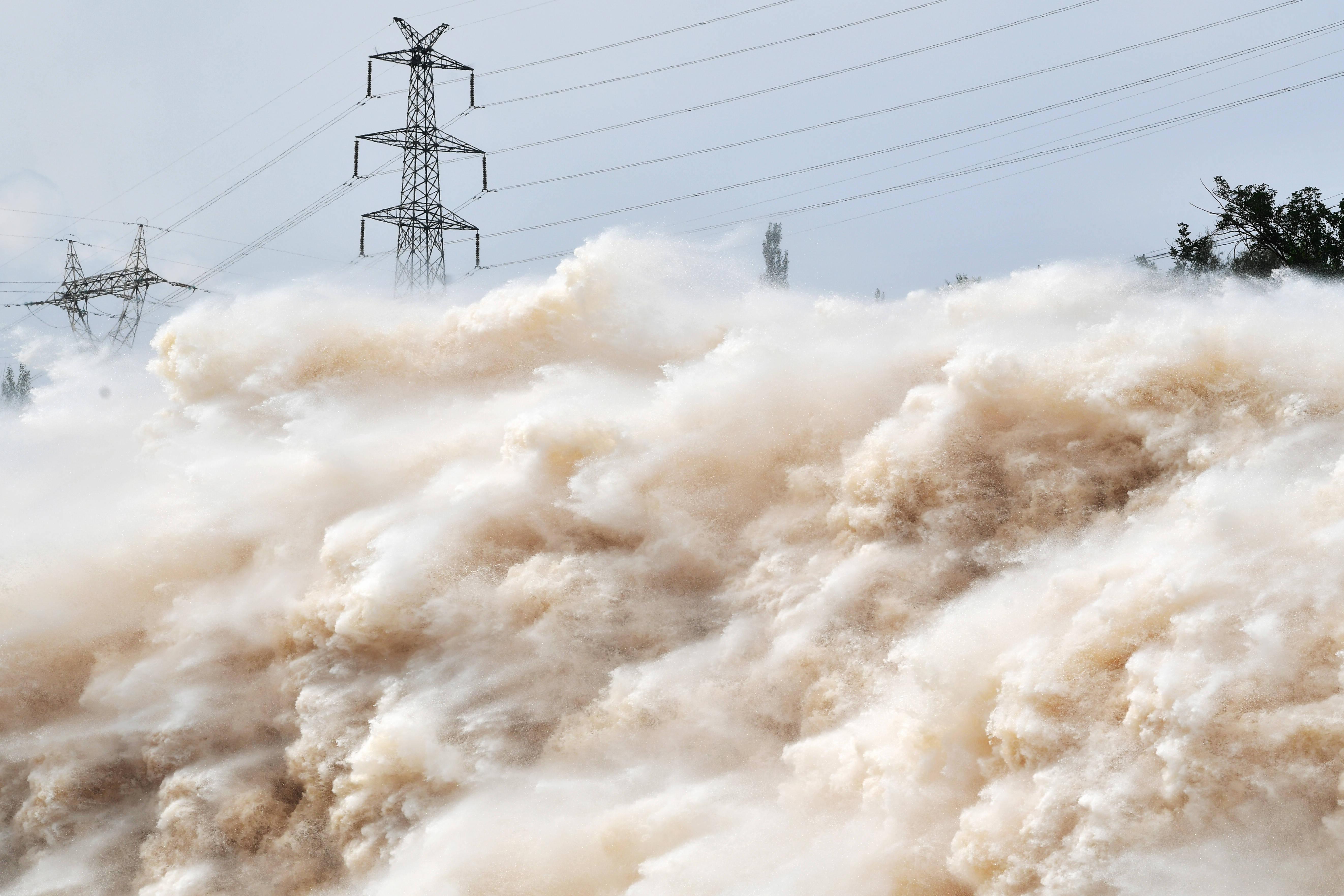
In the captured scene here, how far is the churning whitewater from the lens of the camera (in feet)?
17.8

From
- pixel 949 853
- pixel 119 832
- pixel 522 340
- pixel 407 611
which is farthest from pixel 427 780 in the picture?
pixel 522 340

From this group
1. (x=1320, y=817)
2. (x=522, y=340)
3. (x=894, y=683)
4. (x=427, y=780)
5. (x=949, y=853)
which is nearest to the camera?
(x=1320, y=817)

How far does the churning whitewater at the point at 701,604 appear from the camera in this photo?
5418 millimetres

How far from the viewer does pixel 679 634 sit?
7812mm

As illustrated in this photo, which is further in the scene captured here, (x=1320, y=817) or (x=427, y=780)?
(x=427, y=780)

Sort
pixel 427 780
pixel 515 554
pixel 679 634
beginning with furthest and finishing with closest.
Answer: pixel 515 554
pixel 679 634
pixel 427 780

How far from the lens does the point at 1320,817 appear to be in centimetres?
466

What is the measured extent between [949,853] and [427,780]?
146 inches

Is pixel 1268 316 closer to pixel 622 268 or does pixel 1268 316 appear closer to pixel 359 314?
pixel 622 268

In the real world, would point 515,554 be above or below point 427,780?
above

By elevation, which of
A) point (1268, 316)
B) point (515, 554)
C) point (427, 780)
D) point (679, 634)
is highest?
point (1268, 316)

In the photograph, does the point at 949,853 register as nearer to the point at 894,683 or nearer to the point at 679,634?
the point at 894,683

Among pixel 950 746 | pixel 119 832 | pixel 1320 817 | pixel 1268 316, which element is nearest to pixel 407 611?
pixel 119 832

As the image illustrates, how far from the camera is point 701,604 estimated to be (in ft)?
26.5
